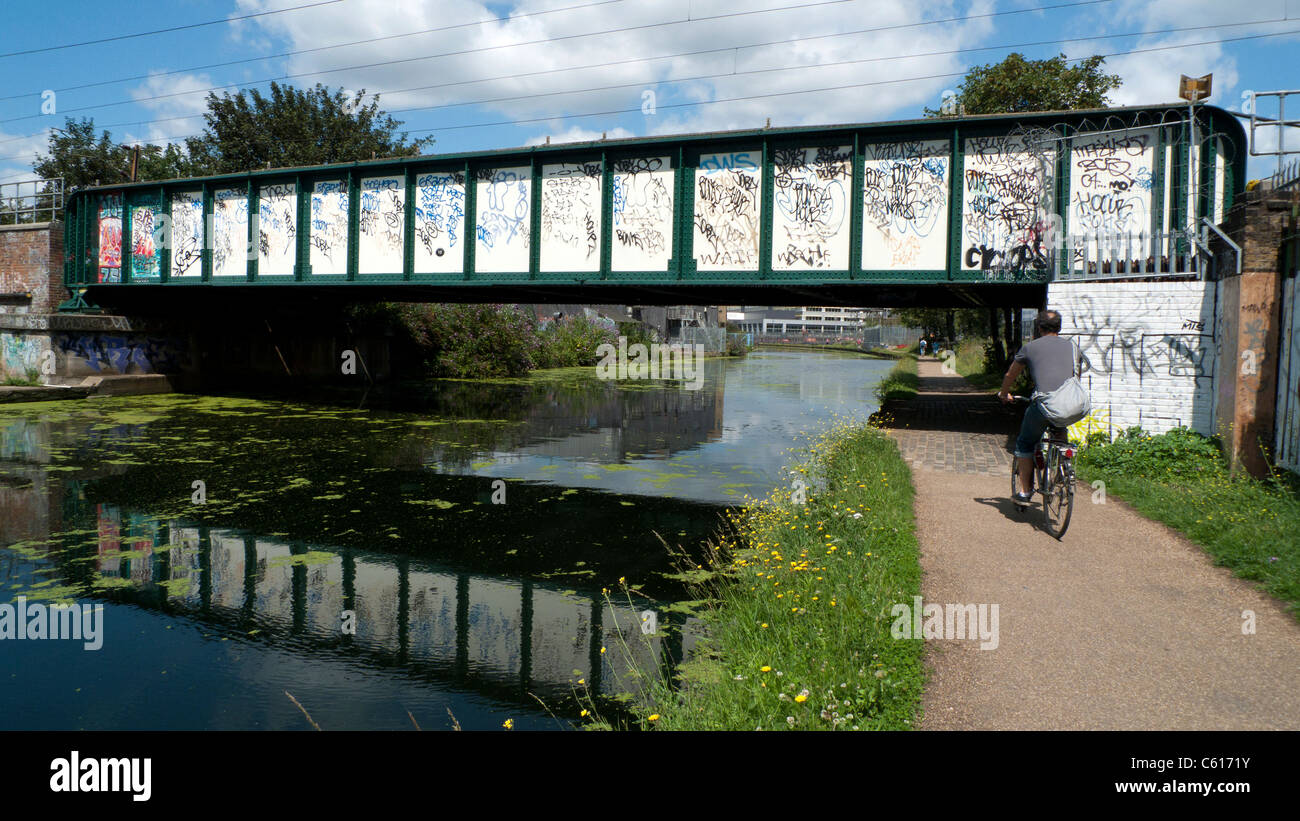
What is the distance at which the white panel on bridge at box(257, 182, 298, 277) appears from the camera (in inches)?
809

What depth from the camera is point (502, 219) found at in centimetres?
1809

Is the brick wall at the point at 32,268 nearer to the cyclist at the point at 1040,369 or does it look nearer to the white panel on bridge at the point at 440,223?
the white panel on bridge at the point at 440,223

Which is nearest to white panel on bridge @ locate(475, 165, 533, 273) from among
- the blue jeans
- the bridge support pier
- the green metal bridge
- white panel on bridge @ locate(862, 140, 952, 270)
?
the green metal bridge

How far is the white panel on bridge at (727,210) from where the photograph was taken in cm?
1593

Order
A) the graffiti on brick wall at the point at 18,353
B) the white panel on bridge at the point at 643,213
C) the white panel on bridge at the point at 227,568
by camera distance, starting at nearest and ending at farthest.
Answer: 1. the white panel on bridge at the point at 227,568
2. the white panel on bridge at the point at 643,213
3. the graffiti on brick wall at the point at 18,353

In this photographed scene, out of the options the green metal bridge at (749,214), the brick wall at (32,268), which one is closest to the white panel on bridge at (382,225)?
the green metal bridge at (749,214)

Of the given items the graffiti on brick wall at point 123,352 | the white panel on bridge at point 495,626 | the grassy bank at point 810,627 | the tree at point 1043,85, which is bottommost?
the white panel on bridge at point 495,626

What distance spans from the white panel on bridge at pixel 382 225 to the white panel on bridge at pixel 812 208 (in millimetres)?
8424

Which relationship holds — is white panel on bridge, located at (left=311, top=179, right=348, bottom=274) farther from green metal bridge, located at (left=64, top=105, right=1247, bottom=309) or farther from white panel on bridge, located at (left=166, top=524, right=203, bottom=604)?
white panel on bridge, located at (left=166, top=524, right=203, bottom=604)

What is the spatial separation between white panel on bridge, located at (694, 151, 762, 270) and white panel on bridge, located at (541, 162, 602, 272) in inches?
83.6

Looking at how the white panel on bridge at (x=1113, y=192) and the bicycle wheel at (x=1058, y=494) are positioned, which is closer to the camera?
the bicycle wheel at (x=1058, y=494)
